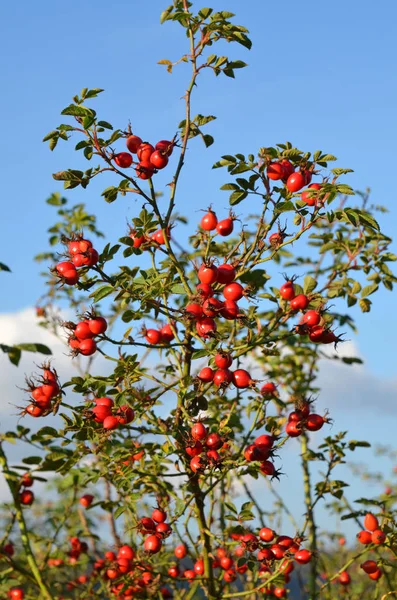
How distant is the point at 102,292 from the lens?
3111mm

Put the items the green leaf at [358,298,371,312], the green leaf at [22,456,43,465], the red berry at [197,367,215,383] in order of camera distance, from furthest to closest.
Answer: the green leaf at [358,298,371,312] < the green leaf at [22,456,43,465] < the red berry at [197,367,215,383]

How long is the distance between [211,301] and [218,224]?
1.69 feet

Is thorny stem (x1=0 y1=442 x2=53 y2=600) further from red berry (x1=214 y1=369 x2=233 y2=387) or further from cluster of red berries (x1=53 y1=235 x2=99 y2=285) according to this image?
red berry (x1=214 y1=369 x2=233 y2=387)

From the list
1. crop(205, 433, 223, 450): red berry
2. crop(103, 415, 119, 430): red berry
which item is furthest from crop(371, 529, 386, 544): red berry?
crop(103, 415, 119, 430): red berry

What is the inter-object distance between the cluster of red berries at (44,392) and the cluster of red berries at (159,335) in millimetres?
519

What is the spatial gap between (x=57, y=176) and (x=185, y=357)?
3.36 feet

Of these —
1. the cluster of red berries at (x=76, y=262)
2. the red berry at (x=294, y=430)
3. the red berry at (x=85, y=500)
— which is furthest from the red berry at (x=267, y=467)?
the red berry at (x=85, y=500)

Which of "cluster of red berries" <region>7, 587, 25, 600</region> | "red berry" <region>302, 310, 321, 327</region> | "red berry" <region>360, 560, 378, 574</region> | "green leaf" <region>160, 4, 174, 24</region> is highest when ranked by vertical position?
"green leaf" <region>160, 4, 174, 24</region>

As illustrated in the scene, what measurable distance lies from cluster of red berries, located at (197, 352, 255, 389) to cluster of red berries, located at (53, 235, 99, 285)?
0.71 meters

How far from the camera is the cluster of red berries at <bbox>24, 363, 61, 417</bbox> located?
10.4 ft

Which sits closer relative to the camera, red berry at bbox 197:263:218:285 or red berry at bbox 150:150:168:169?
red berry at bbox 197:263:218:285

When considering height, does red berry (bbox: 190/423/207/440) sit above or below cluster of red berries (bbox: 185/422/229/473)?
above

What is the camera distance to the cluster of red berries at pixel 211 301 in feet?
9.96

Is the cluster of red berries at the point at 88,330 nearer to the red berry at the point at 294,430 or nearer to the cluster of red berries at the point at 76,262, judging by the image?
the cluster of red berries at the point at 76,262
